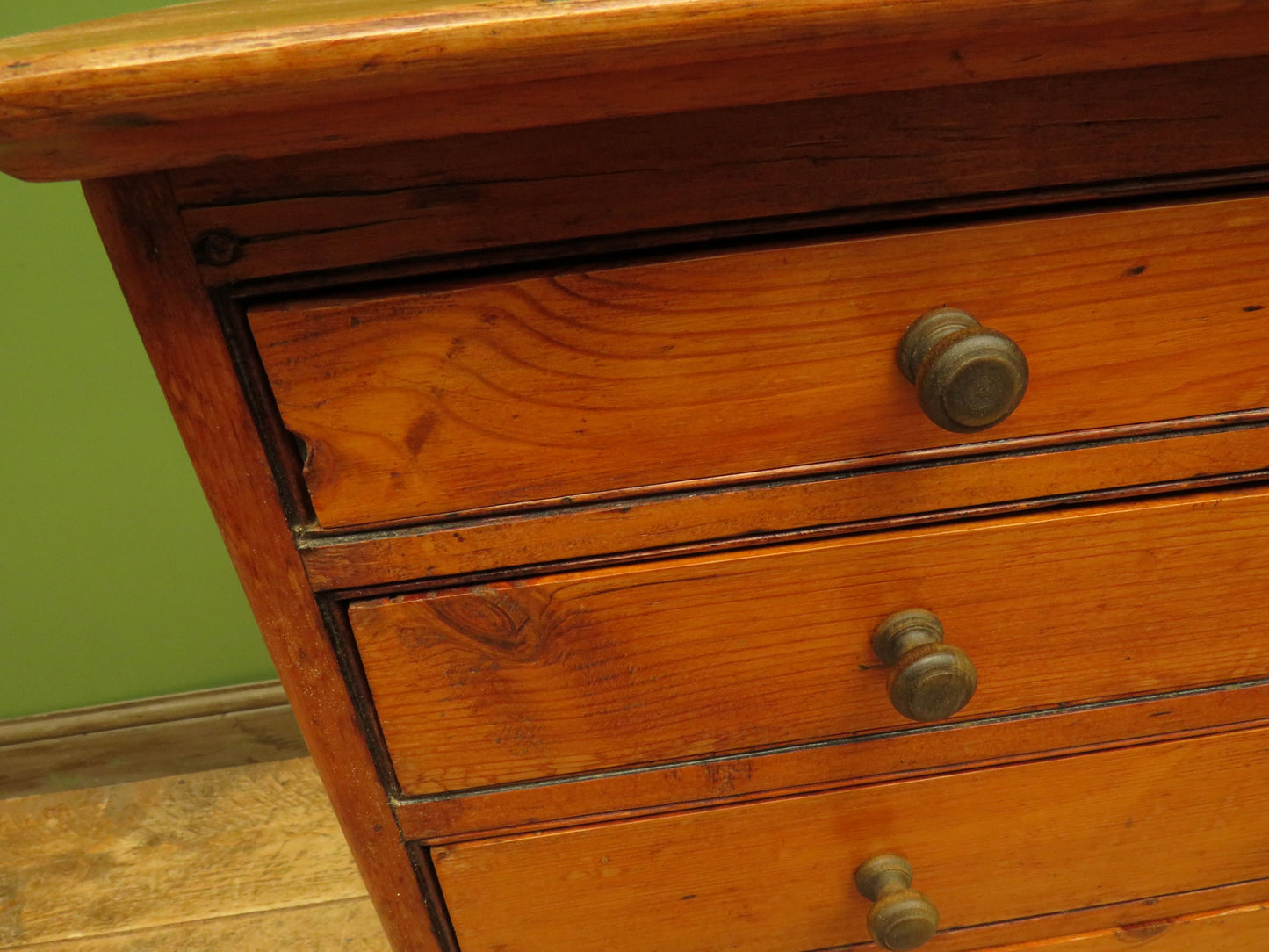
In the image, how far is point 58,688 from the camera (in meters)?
1.14

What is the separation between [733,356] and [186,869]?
3.37ft

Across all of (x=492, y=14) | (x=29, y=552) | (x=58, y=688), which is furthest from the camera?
(x=58, y=688)

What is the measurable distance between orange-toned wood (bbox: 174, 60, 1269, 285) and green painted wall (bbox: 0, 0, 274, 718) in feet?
2.26

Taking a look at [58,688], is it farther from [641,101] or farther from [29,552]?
[641,101]

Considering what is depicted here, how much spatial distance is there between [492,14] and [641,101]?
6cm

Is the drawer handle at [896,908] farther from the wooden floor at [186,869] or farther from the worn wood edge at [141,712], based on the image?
the worn wood edge at [141,712]

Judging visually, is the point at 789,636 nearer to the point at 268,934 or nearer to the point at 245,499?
the point at 245,499

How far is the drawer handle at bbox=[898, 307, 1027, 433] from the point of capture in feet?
1.16

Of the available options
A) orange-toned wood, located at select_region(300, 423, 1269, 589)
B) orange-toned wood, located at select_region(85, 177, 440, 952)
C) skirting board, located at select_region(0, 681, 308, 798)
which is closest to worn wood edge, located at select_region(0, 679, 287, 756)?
skirting board, located at select_region(0, 681, 308, 798)

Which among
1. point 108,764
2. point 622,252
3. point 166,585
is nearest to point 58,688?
point 108,764

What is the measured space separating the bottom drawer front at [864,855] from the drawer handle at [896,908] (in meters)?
0.02

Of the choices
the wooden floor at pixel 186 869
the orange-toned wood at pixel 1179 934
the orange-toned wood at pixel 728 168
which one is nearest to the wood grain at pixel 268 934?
the wooden floor at pixel 186 869

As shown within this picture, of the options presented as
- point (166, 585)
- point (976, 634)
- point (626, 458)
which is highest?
point (166, 585)

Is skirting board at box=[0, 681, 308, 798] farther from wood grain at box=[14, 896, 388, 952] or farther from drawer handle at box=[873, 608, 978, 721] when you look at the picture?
drawer handle at box=[873, 608, 978, 721]
